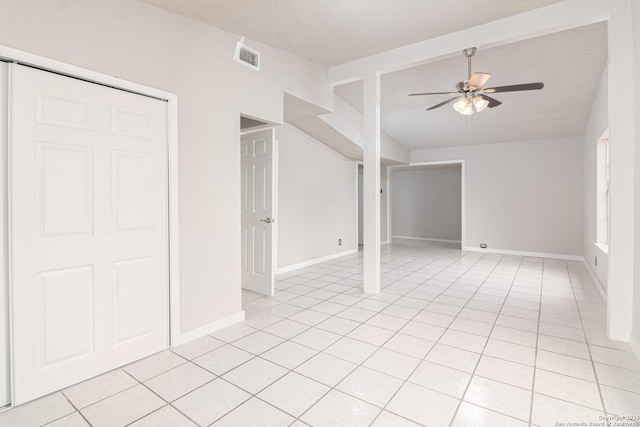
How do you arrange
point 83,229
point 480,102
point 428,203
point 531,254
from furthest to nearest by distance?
point 428,203, point 531,254, point 480,102, point 83,229

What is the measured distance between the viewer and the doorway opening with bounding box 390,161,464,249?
9.44 meters

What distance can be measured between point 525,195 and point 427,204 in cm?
310

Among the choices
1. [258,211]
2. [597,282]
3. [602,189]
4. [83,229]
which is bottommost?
[597,282]

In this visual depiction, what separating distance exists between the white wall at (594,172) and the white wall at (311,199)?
4.24 meters

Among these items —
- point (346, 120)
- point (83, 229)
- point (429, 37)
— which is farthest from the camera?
point (346, 120)

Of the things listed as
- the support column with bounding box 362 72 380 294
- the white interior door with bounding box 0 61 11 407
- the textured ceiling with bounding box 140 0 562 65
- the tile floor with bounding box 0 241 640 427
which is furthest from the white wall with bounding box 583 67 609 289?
the white interior door with bounding box 0 61 11 407

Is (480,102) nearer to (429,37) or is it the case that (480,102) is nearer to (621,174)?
(429,37)

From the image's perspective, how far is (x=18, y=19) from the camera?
1.86 meters

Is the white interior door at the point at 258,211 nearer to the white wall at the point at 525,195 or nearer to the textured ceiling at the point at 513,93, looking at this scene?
the textured ceiling at the point at 513,93

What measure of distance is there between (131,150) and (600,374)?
12.3ft

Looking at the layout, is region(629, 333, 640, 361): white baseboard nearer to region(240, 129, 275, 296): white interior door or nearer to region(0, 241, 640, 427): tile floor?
region(0, 241, 640, 427): tile floor

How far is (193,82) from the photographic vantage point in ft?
9.12

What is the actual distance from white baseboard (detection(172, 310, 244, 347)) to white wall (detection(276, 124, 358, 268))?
2.16 metres

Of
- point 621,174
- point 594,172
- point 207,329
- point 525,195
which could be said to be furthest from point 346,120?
point 525,195
